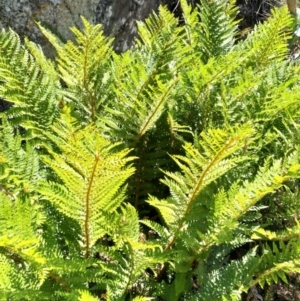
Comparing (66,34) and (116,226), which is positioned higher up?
(66,34)

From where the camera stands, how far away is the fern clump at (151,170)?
0.90 m

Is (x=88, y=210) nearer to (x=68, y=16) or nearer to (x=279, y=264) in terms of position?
(x=279, y=264)

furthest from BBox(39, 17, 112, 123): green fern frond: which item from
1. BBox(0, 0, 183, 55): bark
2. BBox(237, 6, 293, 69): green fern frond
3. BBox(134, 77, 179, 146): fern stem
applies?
BBox(237, 6, 293, 69): green fern frond

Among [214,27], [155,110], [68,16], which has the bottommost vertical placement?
[155,110]

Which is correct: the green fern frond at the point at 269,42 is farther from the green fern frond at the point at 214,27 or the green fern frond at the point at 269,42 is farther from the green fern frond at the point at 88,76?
the green fern frond at the point at 88,76

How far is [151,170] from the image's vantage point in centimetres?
123

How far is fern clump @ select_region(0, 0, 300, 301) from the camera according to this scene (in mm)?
900

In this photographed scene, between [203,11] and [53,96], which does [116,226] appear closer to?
[53,96]

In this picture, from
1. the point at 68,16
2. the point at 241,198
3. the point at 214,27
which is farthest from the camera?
the point at 68,16

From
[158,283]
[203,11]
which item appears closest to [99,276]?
[158,283]

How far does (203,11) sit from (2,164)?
2.40ft

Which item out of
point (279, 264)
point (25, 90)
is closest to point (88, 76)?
point (25, 90)

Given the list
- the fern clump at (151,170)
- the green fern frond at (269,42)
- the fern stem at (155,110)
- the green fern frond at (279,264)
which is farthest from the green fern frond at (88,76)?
the green fern frond at (279,264)

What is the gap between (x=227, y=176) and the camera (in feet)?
3.68
